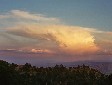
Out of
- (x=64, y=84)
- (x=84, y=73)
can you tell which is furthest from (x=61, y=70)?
(x=64, y=84)

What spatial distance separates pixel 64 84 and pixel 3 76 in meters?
45.8

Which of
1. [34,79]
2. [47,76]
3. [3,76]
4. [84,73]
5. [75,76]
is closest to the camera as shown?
[3,76]

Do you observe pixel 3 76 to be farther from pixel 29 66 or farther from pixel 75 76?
pixel 29 66

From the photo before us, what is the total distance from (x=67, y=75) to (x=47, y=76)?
52.7 ft

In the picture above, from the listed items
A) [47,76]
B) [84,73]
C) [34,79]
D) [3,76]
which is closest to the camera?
[3,76]

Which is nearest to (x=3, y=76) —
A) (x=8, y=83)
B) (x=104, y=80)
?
(x=8, y=83)

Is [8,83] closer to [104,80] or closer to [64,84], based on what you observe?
[64,84]

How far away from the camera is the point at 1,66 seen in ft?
400

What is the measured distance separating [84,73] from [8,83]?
80715 mm

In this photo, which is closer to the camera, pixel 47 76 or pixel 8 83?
pixel 8 83

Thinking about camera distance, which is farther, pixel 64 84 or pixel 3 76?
pixel 64 84

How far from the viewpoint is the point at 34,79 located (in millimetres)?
152500

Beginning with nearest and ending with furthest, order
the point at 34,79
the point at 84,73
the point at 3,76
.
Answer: the point at 3,76, the point at 34,79, the point at 84,73

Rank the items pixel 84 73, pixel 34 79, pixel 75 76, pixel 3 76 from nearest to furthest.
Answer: pixel 3 76 → pixel 34 79 → pixel 75 76 → pixel 84 73
